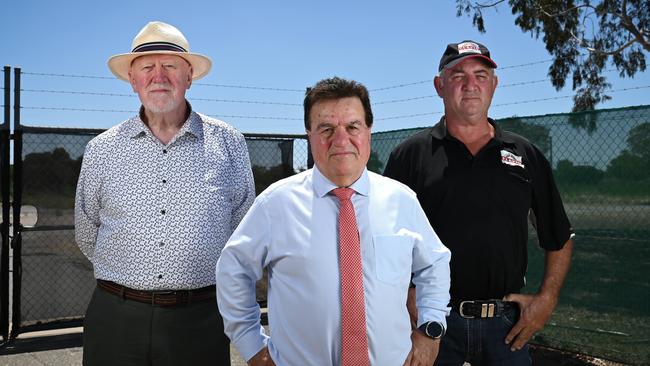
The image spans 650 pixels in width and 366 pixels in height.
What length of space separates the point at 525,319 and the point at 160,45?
225 cm

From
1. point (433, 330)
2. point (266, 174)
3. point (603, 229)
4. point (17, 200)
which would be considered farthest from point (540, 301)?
point (17, 200)

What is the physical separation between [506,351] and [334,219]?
4.28ft

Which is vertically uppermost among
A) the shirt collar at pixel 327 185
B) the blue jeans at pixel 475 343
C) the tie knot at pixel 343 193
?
the shirt collar at pixel 327 185

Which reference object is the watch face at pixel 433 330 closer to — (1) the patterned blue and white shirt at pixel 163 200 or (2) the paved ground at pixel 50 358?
(1) the patterned blue and white shirt at pixel 163 200

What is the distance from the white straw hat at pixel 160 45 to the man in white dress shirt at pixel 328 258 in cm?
113

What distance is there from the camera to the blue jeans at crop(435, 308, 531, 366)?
9.72 feet

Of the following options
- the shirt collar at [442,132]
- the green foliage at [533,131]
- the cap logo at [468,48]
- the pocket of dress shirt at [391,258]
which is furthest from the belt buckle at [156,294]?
the green foliage at [533,131]

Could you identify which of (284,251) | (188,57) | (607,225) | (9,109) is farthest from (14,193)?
(607,225)

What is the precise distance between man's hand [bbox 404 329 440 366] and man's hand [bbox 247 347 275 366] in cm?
55

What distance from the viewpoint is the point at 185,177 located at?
305cm

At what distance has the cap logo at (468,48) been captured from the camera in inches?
120

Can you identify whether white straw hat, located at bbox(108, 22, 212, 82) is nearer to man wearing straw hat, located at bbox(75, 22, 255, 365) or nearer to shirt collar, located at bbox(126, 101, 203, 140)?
man wearing straw hat, located at bbox(75, 22, 255, 365)

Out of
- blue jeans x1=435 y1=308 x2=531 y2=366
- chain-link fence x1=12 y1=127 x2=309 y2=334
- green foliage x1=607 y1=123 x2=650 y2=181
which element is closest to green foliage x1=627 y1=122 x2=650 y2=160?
green foliage x1=607 y1=123 x2=650 y2=181

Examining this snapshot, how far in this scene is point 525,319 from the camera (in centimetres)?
302
